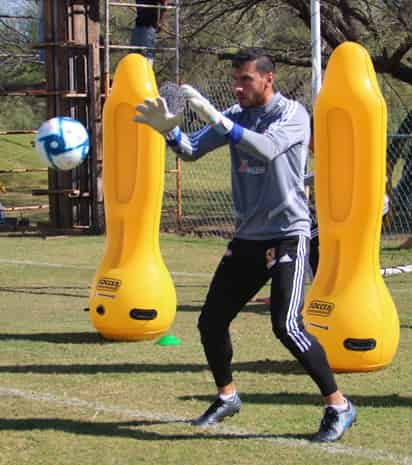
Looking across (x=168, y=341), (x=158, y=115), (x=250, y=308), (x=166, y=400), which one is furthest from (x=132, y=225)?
(x=158, y=115)

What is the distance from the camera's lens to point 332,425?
5555 millimetres

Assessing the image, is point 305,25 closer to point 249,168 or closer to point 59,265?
point 59,265

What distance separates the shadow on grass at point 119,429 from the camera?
18.7 ft

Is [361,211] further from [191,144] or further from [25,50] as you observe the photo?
[25,50]

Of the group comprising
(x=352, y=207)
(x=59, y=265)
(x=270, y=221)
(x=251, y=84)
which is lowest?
(x=59, y=265)

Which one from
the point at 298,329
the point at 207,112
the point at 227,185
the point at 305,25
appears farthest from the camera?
the point at 227,185

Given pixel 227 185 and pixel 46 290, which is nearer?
pixel 46 290

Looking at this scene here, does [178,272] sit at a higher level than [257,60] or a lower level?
lower

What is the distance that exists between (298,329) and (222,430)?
745 millimetres

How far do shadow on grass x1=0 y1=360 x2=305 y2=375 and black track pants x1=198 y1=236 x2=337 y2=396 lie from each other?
161cm

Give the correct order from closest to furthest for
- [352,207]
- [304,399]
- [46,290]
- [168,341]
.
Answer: [304,399] < [352,207] < [168,341] < [46,290]

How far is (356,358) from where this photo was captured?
7.23 metres

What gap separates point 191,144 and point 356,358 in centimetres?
239

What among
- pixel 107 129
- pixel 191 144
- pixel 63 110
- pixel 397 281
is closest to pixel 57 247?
Answer: pixel 63 110
